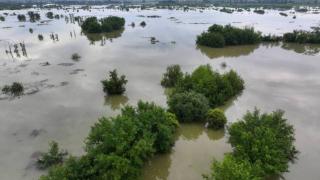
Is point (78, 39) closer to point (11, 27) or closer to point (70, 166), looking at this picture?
point (11, 27)

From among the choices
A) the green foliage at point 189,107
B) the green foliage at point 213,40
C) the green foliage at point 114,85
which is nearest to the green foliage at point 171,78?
the green foliage at point 114,85

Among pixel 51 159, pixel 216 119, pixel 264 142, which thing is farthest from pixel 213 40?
pixel 51 159

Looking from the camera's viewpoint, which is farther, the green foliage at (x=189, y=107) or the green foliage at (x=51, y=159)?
the green foliage at (x=189, y=107)

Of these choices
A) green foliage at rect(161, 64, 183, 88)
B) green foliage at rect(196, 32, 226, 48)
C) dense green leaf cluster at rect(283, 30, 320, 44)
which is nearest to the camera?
green foliage at rect(161, 64, 183, 88)

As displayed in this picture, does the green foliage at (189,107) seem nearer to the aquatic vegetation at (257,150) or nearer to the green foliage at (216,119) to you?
the green foliage at (216,119)

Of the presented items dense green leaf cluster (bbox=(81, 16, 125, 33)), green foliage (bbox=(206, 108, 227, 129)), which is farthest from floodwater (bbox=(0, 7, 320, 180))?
dense green leaf cluster (bbox=(81, 16, 125, 33))

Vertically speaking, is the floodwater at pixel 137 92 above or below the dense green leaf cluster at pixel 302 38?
below

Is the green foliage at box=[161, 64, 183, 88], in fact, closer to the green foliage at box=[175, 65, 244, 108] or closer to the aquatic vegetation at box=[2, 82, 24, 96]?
the green foliage at box=[175, 65, 244, 108]
